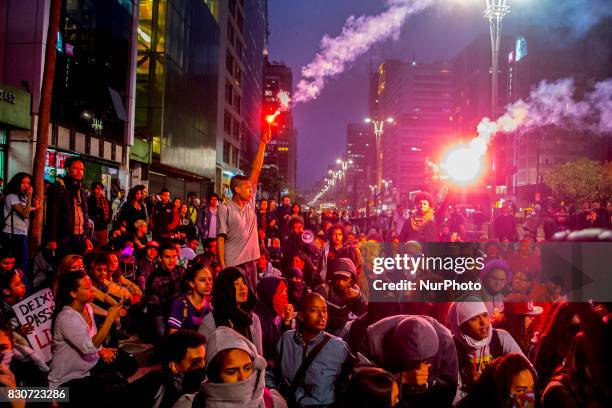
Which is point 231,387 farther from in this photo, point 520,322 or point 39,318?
point 520,322

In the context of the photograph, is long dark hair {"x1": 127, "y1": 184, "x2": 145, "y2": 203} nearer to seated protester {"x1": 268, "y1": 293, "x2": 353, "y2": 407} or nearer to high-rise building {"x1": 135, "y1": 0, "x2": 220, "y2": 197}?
seated protester {"x1": 268, "y1": 293, "x2": 353, "y2": 407}

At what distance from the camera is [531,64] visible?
91.0m

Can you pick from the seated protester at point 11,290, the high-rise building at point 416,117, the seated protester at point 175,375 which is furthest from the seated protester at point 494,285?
the high-rise building at point 416,117

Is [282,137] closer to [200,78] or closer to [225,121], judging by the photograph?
[225,121]

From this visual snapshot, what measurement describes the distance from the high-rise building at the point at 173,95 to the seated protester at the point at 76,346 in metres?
22.0

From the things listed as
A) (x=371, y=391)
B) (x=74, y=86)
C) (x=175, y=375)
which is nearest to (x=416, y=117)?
(x=74, y=86)

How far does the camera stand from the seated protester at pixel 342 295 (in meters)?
5.26

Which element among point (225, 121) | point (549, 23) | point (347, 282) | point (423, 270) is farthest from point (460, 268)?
point (549, 23)

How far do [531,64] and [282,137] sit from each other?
105m

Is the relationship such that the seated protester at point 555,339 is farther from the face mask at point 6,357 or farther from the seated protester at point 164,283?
the seated protester at point 164,283

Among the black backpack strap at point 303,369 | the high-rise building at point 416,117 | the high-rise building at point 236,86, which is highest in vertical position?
the high-rise building at point 416,117

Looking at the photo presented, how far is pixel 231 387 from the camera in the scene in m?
2.84

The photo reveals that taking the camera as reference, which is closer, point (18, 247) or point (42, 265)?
point (42, 265)

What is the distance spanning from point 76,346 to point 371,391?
104 inches
